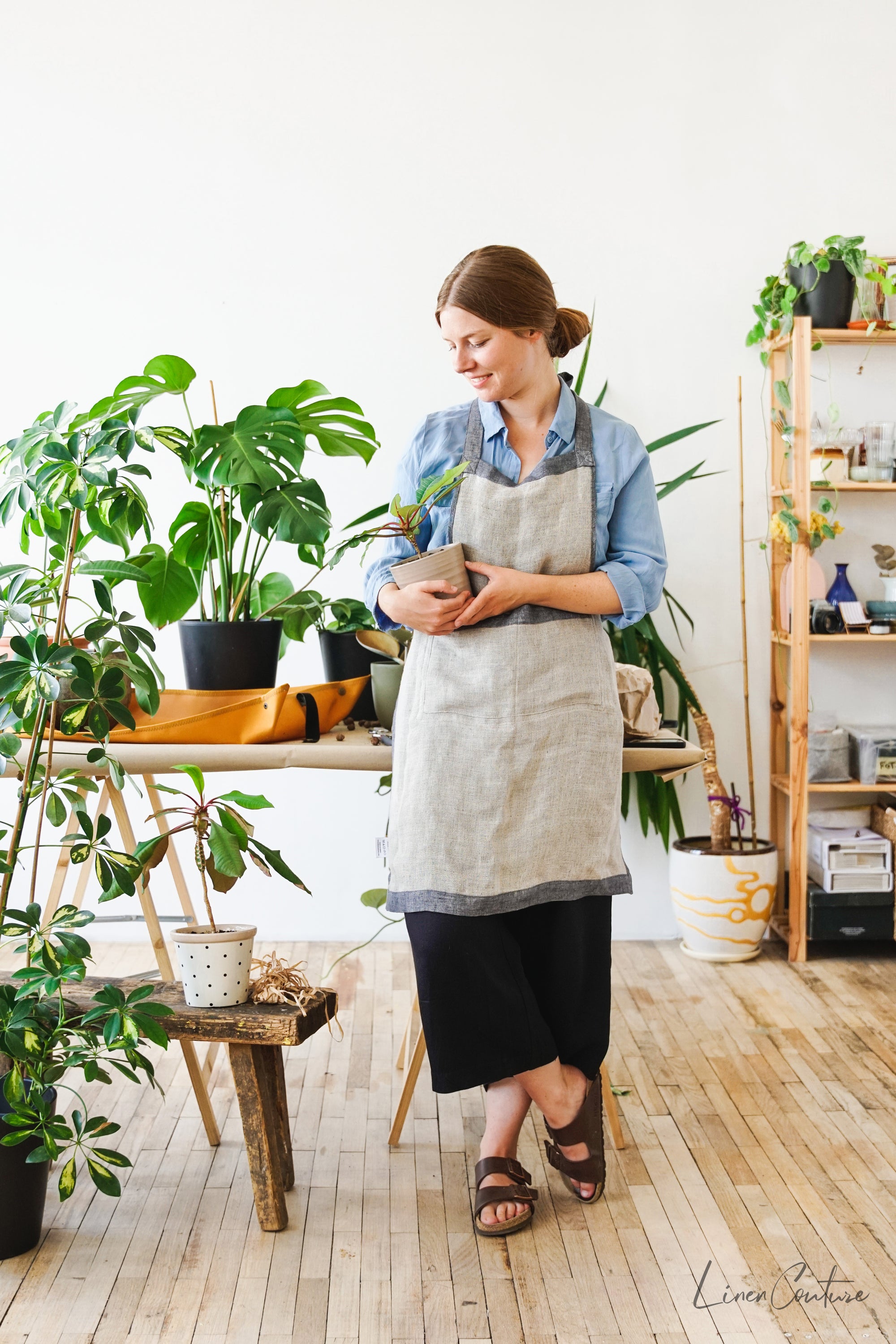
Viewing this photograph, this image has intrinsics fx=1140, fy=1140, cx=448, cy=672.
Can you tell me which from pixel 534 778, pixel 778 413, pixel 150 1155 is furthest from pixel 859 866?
pixel 150 1155

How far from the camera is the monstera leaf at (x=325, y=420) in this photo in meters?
2.24

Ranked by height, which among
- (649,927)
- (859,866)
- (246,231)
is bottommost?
(649,927)

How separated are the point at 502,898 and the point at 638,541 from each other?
63cm

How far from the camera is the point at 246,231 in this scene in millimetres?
3494

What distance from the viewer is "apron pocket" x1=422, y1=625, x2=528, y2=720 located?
1.82 metres

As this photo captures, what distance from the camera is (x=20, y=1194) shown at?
5.81 ft

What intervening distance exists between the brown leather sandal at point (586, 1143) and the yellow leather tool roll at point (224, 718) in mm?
814

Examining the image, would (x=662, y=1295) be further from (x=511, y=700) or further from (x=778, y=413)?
(x=778, y=413)

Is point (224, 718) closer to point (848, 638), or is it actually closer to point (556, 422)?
point (556, 422)

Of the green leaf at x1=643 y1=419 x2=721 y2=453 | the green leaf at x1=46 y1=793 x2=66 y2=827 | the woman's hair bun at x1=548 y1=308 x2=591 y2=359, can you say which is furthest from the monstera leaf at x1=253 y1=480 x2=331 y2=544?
the green leaf at x1=643 y1=419 x2=721 y2=453

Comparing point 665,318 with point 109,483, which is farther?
point 665,318

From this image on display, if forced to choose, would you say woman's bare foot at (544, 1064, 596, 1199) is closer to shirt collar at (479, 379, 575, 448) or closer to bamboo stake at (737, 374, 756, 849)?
shirt collar at (479, 379, 575, 448)

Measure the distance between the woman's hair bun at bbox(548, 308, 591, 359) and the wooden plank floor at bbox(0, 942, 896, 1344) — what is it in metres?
1.45

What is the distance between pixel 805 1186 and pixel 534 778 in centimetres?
89
